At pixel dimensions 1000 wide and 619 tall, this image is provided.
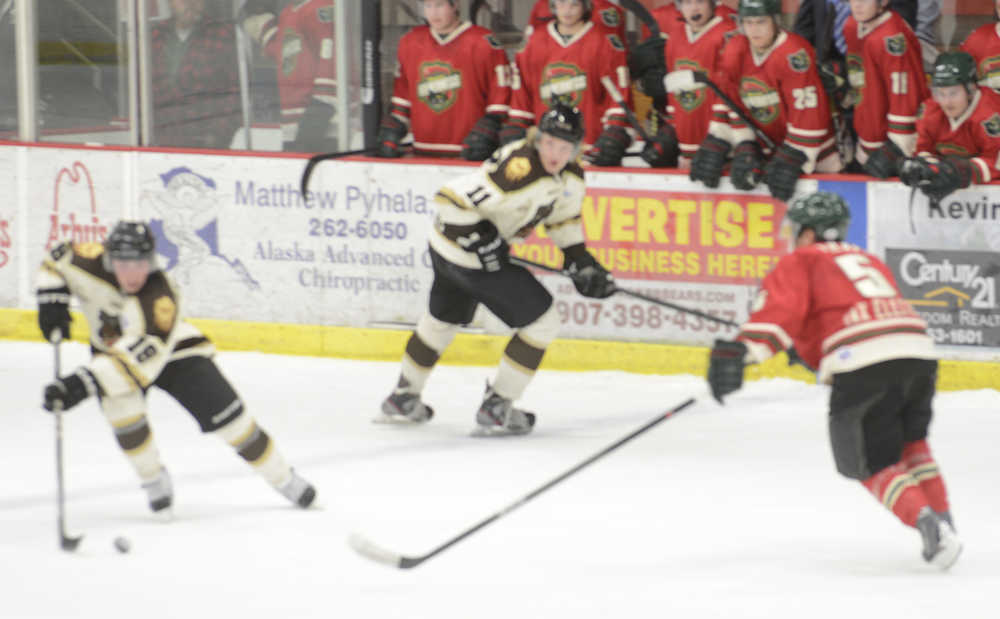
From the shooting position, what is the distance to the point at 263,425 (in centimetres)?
627

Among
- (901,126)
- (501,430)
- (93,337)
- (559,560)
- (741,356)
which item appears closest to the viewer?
(741,356)

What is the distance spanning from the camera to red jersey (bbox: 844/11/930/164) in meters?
6.50

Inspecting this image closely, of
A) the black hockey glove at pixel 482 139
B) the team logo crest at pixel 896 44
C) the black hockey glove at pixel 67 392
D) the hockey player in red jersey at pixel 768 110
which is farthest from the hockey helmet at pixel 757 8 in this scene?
the black hockey glove at pixel 67 392

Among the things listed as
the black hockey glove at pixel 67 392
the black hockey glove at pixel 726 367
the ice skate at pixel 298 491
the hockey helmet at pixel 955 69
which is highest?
the hockey helmet at pixel 955 69

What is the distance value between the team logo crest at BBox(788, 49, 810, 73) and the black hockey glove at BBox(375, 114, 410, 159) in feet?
5.44

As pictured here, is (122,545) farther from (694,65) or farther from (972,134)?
(972,134)

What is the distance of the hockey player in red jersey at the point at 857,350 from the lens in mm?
4219

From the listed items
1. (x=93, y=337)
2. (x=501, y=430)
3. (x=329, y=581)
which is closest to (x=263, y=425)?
(x=501, y=430)

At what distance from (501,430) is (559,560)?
155 cm

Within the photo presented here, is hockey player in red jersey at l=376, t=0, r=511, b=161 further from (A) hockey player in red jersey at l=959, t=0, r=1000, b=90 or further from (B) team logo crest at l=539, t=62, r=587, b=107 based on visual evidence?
(A) hockey player in red jersey at l=959, t=0, r=1000, b=90

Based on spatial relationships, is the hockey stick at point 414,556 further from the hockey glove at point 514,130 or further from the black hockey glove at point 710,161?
the hockey glove at point 514,130

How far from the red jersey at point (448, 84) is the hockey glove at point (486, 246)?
1.41 meters

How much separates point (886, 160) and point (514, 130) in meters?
1.49

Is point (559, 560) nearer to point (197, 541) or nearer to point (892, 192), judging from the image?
point (197, 541)
